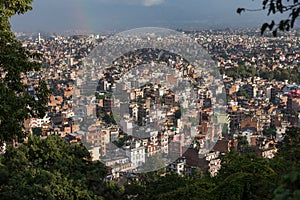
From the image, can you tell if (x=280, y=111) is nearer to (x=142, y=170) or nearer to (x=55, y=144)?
(x=142, y=170)

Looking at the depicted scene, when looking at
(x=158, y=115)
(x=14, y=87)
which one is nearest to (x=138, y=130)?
(x=158, y=115)

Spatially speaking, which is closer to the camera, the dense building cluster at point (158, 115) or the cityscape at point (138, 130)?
the cityscape at point (138, 130)

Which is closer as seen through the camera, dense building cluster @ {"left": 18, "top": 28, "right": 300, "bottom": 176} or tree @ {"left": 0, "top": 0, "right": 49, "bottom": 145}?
tree @ {"left": 0, "top": 0, "right": 49, "bottom": 145}

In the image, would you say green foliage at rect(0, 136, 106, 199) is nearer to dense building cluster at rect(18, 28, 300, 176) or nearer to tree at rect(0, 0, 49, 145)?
dense building cluster at rect(18, 28, 300, 176)

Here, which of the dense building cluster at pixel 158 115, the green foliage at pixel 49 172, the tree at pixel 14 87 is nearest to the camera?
the tree at pixel 14 87

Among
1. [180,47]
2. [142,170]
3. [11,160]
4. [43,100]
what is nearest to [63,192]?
[11,160]

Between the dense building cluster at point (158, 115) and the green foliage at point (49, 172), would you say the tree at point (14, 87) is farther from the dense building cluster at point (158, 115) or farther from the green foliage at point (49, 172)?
the green foliage at point (49, 172)

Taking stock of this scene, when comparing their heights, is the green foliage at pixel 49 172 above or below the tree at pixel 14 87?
below

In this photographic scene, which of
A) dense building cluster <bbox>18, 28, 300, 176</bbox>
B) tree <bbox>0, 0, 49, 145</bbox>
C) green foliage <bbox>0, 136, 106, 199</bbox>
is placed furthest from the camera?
dense building cluster <bbox>18, 28, 300, 176</bbox>
